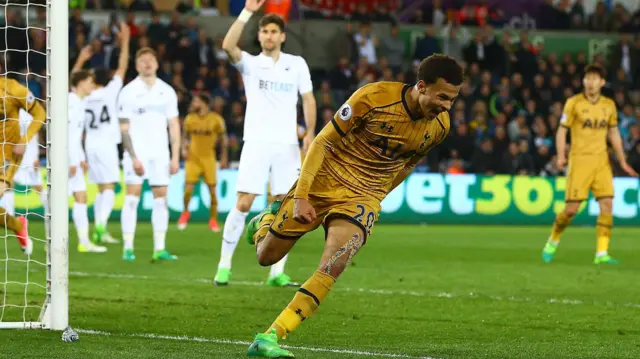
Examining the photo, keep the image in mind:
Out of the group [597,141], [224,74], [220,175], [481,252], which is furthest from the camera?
[224,74]

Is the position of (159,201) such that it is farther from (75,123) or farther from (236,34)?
(236,34)

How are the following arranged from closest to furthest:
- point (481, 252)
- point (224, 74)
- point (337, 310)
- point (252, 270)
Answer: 1. point (337, 310)
2. point (252, 270)
3. point (481, 252)
4. point (224, 74)

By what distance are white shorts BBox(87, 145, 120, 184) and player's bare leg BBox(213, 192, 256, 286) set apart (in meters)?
5.12

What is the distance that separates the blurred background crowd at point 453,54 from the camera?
74.3 feet

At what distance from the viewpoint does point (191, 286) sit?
971cm

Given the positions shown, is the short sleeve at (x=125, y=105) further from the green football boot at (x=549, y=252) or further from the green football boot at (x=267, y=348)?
the green football boot at (x=267, y=348)

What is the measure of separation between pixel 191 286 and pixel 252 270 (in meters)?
1.73

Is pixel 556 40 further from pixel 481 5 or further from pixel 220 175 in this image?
pixel 220 175

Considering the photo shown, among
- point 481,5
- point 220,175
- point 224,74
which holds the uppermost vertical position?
point 481,5

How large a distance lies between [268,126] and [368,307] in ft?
6.46

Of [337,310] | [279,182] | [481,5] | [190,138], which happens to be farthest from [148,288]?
[481,5]

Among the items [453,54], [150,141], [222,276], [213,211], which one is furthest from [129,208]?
[453,54]

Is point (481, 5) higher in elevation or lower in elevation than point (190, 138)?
higher

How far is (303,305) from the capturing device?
228 inches
